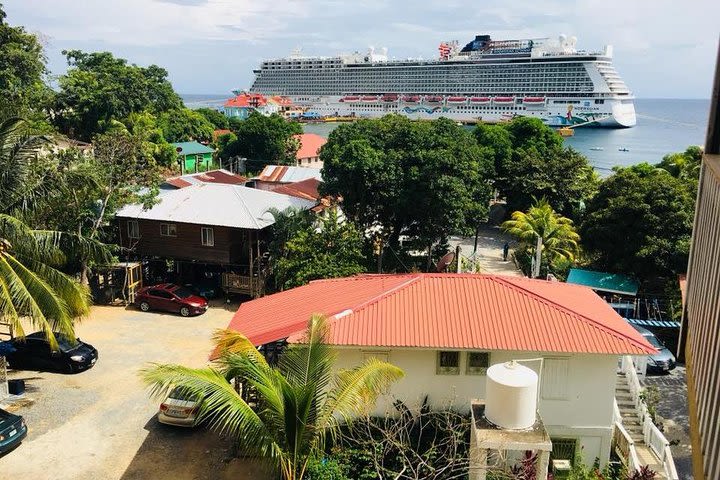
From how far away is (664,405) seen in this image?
55.1 feet

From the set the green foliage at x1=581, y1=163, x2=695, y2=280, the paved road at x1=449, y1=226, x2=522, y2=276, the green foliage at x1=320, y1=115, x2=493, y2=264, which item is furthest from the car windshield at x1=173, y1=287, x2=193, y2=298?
the green foliage at x1=581, y1=163, x2=695, y2=280

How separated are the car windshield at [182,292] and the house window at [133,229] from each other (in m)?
3.70

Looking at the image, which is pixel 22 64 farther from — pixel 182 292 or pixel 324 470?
pixel 324 470

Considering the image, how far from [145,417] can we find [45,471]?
267 cm

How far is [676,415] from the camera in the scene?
53.1 feet

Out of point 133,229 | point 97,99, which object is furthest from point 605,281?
point 97,99

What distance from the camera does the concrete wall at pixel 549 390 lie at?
496 inches

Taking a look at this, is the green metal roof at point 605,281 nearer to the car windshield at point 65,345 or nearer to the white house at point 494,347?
the white house at point 494,347

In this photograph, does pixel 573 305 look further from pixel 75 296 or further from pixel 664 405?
pixel 75 296

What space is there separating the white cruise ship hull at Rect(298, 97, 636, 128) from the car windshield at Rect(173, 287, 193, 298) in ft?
312

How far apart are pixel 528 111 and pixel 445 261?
337 ft

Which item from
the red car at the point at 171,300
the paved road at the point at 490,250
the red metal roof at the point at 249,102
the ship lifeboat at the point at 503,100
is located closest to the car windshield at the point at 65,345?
the red car at the point at 171,300

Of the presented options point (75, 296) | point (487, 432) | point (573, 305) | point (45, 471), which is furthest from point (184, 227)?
point (487, 432)

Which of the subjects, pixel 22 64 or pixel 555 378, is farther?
pixel 22 64
